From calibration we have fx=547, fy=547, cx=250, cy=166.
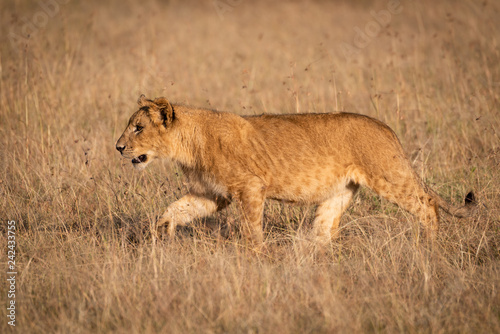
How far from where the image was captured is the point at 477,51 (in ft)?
35.7

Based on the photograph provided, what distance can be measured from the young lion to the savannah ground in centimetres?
29

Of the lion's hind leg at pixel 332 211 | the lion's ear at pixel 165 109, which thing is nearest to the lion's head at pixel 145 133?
the lion's ear at pixel 165 109

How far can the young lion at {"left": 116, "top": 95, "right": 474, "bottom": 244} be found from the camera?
5.41 meters

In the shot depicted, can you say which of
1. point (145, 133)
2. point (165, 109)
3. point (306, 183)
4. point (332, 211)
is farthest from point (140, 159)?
point (332, 211)

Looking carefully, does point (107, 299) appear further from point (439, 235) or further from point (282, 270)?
point (439, 235)

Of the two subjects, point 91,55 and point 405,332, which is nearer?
point 405,332

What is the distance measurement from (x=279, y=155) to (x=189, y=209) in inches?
42.2

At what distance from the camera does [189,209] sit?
5.60 meters

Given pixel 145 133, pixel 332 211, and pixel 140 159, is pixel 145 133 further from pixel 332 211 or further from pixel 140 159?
pixel 332 211

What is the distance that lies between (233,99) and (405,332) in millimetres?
7369

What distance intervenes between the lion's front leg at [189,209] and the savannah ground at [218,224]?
0.15 m

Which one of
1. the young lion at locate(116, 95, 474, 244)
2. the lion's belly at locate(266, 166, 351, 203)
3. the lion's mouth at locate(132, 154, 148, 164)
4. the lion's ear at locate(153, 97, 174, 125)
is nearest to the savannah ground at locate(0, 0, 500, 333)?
the young lion at locate(116, 95, 474, 244)

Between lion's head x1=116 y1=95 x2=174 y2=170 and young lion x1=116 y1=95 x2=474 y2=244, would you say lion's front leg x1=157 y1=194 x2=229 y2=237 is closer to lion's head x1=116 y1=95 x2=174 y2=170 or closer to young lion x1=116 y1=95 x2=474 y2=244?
young lion x1=116 y1=95 x2=474 y2=244

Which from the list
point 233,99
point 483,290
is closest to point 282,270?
point 483,290
